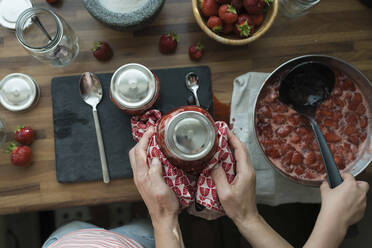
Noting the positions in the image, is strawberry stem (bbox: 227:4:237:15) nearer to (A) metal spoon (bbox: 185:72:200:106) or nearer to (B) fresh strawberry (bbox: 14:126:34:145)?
(A) metal spoon (bbox: 185:72:200:106)

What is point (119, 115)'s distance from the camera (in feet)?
2.91

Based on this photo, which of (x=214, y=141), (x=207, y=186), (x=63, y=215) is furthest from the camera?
(x=63, y=215)

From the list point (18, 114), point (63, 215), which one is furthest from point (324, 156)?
point (63, 215)

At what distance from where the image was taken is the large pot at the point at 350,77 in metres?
0.79

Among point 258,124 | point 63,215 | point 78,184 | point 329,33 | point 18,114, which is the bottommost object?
point 63,215

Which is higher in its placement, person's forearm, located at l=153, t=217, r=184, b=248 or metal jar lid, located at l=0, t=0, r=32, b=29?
metal jar lid, located at l=0, t=0, r=32, b=29

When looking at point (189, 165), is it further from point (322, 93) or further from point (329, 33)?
point (329, 33)

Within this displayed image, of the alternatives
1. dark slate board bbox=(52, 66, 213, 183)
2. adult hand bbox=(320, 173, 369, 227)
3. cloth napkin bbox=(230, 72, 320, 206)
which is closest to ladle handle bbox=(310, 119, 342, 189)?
adult hand bbox=(320, 173, 369, 227)

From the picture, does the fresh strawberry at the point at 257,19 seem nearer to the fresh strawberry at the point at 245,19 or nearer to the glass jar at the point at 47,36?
the fresh strawberry at the point at 245,19

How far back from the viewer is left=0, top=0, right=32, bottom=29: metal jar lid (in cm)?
90

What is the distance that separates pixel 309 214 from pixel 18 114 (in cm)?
127

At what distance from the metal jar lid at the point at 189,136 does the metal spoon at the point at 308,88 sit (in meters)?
0.35

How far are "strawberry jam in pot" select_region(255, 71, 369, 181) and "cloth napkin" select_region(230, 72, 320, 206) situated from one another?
0.19ft

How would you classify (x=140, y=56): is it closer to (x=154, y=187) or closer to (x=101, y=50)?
(x=101, y=50)
